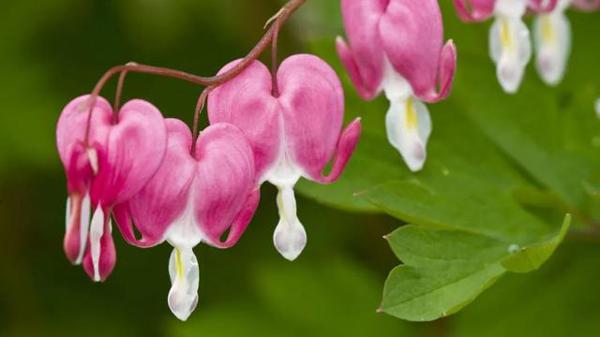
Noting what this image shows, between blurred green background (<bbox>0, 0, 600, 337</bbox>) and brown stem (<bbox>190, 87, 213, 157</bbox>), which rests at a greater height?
brown stem (<bbox>190, 87, 213, 157</bbox>)

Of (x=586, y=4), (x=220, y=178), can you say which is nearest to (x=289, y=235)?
→ (x=220, y=178)

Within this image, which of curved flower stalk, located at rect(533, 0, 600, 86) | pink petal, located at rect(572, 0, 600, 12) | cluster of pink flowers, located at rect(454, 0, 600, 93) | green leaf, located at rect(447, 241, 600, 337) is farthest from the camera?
green leaf, located at rect(447, 241, 600, 337)

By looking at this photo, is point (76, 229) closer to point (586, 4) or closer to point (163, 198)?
point (163, 198)

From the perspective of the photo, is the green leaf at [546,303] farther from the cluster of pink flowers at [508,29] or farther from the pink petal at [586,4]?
the cluster of pink flowers at [508,29]

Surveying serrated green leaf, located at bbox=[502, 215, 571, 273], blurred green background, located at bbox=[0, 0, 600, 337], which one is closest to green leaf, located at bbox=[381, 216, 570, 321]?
serrated green leaf, located at bbox=[502, 215, 571, 273]

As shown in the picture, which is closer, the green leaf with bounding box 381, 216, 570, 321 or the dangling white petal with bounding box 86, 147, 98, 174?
the dangling white petal with bounding box 86, 147, 98, 174

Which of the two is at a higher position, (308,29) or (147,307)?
(308,29)

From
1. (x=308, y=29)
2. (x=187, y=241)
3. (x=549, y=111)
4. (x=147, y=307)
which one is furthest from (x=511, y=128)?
(x=147, y=307)

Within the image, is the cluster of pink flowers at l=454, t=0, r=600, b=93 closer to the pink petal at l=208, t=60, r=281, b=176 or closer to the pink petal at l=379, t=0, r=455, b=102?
the pink petal at l=379, t=0, r=455, b=102

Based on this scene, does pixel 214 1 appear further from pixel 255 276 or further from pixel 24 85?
pixel 255 276
